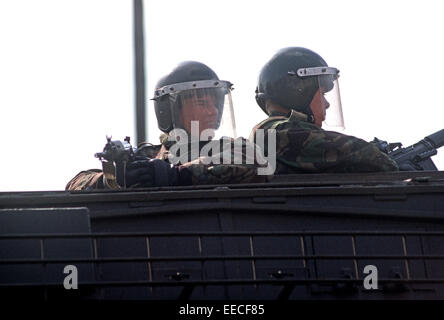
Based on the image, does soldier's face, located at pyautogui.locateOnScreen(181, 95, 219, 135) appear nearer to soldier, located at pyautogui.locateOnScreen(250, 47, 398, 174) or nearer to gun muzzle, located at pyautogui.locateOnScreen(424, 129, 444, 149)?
soldier, located at pyautogui.locateOnScreen(250, 47, 398, 174)

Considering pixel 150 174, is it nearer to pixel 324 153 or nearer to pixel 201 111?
pixel 324 153

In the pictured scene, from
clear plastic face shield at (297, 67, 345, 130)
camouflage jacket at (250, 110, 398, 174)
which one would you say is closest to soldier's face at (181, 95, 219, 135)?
camouflage jacket at (250, 110, 398, 174)

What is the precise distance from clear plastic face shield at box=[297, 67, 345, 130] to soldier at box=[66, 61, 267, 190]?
675 millimetres

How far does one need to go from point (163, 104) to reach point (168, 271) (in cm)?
289

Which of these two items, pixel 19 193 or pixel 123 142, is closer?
pixel 19 193

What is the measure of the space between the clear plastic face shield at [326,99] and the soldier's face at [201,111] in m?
0.77

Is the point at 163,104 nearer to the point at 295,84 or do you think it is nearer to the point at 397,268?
the point at 295,84

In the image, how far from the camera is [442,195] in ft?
16.1

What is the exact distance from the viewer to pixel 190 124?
6.97 metres

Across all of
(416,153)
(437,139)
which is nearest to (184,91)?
(416,153)

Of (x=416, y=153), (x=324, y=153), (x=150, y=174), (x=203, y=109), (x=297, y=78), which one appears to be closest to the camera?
(x=150, y=174)

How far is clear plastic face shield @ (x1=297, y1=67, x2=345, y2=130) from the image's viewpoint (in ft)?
24.1

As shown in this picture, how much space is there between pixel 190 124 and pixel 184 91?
258 millimetres

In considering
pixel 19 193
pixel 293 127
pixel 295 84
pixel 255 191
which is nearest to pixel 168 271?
pixel 255 191
